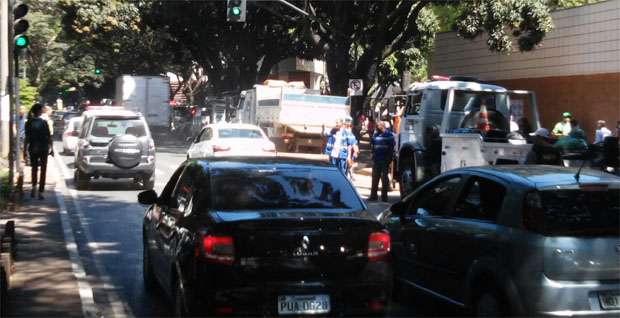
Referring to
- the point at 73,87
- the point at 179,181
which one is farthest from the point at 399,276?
the point at 73,87

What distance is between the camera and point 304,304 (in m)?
6.10

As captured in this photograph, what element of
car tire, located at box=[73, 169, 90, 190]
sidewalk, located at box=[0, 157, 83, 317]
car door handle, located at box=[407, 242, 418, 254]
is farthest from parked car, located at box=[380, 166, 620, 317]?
car tire, located at box=[73, 169, 90, 190]

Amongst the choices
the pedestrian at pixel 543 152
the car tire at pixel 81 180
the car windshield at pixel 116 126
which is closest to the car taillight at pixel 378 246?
the pedestrian at pixel 543 152

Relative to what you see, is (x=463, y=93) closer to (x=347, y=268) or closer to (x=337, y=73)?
(x=347, y=268)

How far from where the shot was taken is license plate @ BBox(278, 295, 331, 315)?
6.06 m

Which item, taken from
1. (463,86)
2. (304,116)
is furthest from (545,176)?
(304,116)

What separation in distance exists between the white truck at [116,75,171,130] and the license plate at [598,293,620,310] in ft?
132

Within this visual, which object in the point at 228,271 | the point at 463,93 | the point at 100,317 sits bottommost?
the point at 100,317

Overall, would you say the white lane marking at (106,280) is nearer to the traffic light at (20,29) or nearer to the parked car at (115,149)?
the parked car at (115,149)

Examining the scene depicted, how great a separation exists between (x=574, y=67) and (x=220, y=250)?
76.6 feet

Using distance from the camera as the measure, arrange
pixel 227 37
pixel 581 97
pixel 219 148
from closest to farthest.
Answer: pixel 219 148 < pixel 581 97 < pixel 227 37

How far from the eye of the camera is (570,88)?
27.2 metres

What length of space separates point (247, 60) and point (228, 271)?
129 feet

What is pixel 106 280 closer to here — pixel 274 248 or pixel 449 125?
pixel 274 248
